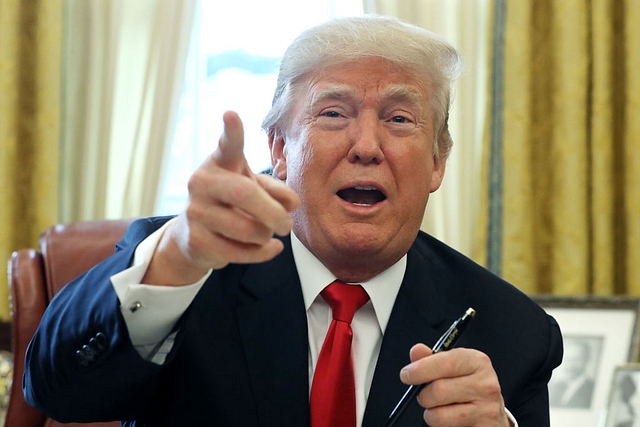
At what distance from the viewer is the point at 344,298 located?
165 centimetres

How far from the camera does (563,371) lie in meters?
2.83

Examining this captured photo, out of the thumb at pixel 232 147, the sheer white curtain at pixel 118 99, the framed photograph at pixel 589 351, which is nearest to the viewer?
the thumb at pixel 232 147

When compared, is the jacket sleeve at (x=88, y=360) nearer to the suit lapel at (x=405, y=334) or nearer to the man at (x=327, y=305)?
the man at (x=327, y=305)

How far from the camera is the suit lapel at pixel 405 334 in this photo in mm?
1562

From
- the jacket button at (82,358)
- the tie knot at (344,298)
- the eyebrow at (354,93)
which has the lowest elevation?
the tie knot at (344,298)

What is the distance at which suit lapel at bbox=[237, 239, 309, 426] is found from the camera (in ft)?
4.98

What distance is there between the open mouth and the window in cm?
167

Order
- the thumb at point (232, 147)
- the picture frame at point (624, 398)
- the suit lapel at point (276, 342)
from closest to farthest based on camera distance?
the thumb at point (232, 147)
the suit lapel at point (276, 342)
the picture frame at point (624, 398)

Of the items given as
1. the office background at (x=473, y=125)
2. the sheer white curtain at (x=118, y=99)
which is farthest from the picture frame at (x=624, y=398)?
the sheer white curtain at (x=118, y=99)

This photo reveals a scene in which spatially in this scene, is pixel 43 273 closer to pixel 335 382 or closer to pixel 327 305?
pixel 327 305

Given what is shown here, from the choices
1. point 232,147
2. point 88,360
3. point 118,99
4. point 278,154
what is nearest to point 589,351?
point 278,154

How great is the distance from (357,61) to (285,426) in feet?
2.37

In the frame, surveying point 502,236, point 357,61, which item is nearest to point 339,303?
point 357,61

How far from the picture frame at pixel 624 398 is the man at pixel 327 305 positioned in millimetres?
982
